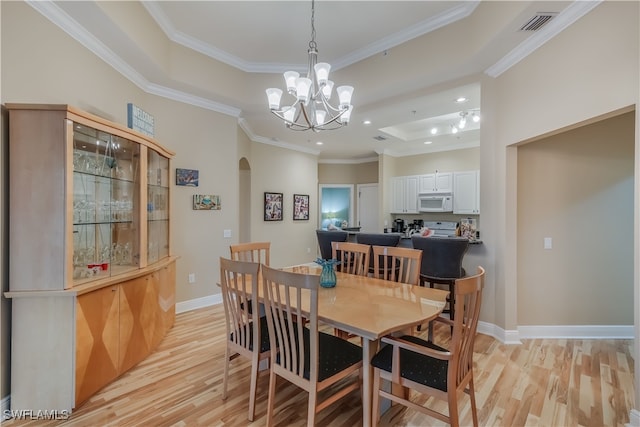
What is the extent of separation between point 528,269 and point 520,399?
5.05 ft

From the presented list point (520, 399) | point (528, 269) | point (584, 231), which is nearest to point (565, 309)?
point (528, 269)

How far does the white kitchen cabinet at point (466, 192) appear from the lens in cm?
609

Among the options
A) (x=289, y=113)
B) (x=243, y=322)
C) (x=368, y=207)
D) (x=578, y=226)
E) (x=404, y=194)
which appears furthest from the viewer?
(x=368, y=207)

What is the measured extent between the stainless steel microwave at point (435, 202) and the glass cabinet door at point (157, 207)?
17.7 ft

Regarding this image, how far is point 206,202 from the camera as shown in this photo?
410cm

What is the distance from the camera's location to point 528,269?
3.19 meters

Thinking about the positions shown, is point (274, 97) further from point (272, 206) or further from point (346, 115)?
point (272, 206)

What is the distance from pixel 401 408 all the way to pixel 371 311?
2.82ft

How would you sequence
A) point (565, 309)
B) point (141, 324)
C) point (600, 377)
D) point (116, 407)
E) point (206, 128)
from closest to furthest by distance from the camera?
point (116, 407) < point (600, 377) < point (141, 324) < point (565, 309) < point (206, 128)

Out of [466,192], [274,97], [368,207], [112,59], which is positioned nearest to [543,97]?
[274,97]

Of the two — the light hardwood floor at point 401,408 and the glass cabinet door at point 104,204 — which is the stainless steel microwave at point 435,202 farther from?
the glass cabinet door at point 104,204

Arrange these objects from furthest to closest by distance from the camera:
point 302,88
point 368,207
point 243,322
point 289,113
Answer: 1. point 368,207
2. point 289,113
3. point 302,88
4. point 243,322

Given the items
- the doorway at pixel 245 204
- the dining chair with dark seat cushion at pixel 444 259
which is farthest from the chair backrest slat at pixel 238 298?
the doorway at pixel 245 204

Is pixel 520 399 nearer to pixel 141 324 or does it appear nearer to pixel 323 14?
pixel 141 324
